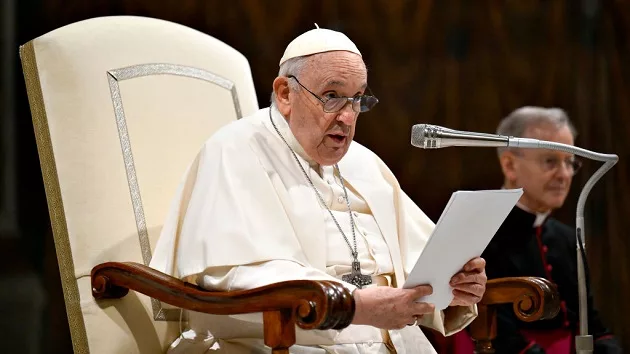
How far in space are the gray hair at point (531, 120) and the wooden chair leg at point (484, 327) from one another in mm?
1454

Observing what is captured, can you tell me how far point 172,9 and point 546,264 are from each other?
2135 mm

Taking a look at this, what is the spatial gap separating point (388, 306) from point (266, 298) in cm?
33

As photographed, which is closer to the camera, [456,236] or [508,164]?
[456,236]

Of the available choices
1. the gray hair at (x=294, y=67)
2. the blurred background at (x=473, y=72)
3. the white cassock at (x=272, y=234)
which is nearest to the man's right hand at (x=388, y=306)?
the white cassock at (x=272, y=234)

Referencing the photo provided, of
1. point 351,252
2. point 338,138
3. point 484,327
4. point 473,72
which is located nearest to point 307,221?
point 351,252

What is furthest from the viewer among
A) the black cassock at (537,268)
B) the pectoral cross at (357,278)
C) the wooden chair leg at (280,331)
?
the black cassock at (537,268)

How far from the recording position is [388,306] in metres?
2.49

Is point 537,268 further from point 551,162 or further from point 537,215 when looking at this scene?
point 551,162

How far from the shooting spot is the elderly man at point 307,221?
2.68 m

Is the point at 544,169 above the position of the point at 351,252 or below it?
above

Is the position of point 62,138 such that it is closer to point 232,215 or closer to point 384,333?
point 232,215

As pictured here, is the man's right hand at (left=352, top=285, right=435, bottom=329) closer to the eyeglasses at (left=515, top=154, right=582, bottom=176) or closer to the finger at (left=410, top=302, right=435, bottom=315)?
the finger at (left=410, top=302, right=435, bottom=315)

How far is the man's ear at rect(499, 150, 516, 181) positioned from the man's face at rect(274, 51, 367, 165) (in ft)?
5.33

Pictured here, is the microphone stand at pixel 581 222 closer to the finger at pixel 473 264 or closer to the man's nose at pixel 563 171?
the finger at pixel 473 264
